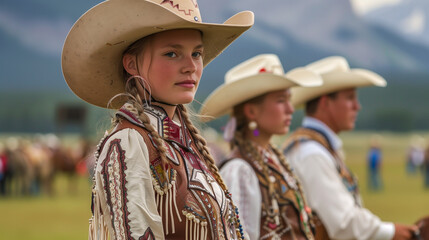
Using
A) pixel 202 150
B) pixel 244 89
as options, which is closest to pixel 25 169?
pixel 244 89

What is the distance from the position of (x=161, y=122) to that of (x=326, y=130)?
10.3ft

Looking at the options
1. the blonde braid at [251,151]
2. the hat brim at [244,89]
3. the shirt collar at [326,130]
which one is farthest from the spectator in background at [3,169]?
the blonde braid at [251,151]

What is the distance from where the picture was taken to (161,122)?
9.30ft

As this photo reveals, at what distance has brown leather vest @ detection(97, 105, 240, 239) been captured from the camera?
2.66m

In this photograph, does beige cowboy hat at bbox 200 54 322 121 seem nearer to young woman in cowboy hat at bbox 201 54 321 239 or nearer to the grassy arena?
young woman in cowboy hat at bbox 201 54 321 239

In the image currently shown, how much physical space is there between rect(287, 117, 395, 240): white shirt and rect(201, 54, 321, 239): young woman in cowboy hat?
70cm

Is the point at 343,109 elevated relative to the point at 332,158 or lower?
elevated

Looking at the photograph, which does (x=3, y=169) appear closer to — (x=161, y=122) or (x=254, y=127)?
(x=254, y=127)

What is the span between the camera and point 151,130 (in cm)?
274

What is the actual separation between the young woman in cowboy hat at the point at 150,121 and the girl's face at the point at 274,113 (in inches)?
67.3

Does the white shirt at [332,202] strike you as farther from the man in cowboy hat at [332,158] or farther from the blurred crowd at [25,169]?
the blurred crowd at [25,169]

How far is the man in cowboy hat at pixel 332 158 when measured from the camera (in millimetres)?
5254

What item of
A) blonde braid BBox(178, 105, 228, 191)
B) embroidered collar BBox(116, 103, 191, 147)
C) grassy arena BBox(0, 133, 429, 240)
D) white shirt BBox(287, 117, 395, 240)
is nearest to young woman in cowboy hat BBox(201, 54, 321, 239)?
white shirt BBox(287, 117, 395, 240)

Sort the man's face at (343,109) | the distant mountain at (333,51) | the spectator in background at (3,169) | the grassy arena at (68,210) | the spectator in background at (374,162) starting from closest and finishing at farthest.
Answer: the man's face at (343,109), the grassy arena at (68,210), the spectator in background at (3,169), the spectator in background at (374,162), the distant mountain at (333,51)
